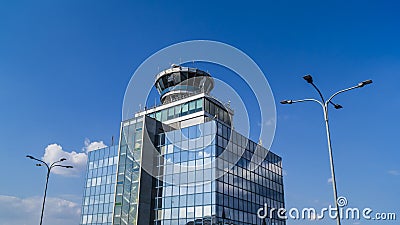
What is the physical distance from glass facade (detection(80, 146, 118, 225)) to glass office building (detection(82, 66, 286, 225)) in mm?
465

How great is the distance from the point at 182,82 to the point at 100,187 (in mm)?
23270

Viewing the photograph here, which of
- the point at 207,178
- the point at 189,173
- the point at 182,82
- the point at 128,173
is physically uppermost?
the point at 182,82

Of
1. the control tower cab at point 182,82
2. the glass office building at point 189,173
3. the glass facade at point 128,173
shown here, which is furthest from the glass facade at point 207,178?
the control tower cab at point 182,82

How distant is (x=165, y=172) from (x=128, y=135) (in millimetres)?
8548

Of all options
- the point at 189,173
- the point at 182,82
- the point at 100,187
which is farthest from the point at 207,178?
the point at 182,82

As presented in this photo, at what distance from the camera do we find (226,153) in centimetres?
4469

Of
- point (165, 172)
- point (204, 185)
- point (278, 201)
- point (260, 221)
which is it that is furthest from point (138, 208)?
point (278, 201)

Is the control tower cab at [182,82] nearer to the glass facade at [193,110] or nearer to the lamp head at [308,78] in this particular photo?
the glass facade at [193,110]

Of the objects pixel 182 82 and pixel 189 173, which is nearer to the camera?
pixel 189 173

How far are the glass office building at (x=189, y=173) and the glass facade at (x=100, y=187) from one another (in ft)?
1.52

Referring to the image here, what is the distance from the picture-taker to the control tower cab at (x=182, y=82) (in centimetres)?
5938

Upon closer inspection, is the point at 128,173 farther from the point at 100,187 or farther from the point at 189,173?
the point at 100,187

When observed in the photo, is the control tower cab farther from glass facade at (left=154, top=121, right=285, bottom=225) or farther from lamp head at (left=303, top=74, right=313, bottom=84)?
lamp head at (left=303, top=74, right=313, bottom=84)

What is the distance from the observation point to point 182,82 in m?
60.3
